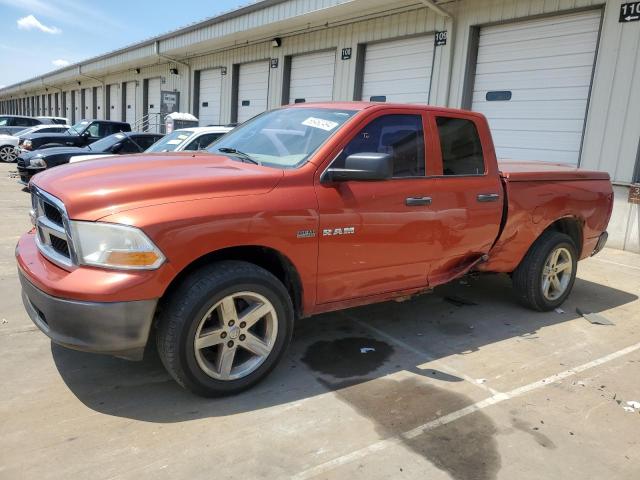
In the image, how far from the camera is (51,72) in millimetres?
38438

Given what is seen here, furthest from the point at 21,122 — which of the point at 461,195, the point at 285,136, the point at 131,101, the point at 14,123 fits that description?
the point at 461,195

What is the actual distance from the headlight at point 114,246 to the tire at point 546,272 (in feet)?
12.2

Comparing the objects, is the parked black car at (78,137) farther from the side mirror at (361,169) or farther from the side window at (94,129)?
the side mirror at (361,169)

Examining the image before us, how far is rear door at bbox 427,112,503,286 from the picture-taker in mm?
4211

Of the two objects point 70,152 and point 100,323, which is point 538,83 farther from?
point 70,152

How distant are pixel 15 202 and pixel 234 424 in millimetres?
9831

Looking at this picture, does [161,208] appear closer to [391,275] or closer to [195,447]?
[195,447]

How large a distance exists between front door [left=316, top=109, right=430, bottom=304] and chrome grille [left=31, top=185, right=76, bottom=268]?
4.99 ft

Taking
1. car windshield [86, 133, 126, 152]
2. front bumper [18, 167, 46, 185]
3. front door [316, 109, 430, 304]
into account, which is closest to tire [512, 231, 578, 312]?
front door [316, 109, 430, 304]

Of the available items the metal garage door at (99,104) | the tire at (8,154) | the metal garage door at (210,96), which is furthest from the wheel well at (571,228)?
the metal garage door at (99,104)

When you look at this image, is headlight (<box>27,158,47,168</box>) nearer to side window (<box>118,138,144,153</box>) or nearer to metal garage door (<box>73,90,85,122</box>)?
side window (<box>118,138,144,153</box>)

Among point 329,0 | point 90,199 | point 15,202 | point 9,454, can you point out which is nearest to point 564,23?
point 329,0

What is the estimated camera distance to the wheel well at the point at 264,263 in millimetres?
3162

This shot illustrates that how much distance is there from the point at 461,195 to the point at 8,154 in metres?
21.8
